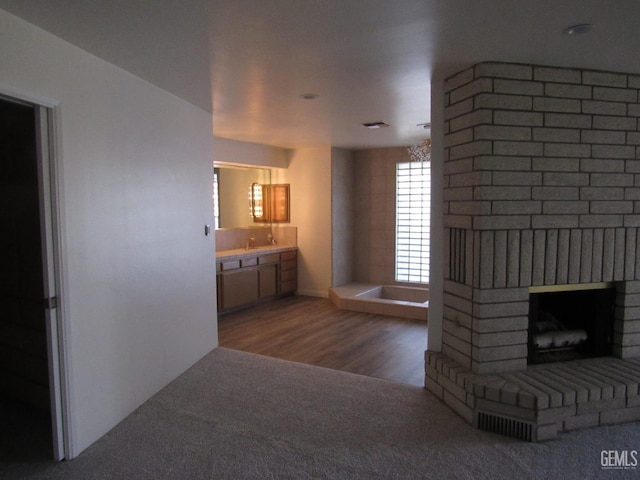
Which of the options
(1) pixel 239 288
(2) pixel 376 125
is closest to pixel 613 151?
(2) pixel 376 125

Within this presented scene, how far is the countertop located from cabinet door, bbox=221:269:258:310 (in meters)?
0.21

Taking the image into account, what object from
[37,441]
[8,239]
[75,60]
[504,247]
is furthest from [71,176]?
[504,247]

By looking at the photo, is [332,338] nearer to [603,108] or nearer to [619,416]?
[619,416]

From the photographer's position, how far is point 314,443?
2.47 metres

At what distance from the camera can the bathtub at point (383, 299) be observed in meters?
5.46

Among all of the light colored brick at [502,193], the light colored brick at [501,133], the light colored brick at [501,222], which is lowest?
the light colored brick at [501,222]

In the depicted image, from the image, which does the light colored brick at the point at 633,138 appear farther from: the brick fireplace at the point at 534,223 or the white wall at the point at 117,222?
the white wall at the point at 117,222

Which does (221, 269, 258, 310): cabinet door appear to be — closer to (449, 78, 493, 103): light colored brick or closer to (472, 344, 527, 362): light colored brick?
(472, 344, 527, 362): light colored brick

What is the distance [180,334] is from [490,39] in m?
3.01

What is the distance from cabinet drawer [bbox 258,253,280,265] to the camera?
6078 mm

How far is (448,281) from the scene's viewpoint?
10.0 feet

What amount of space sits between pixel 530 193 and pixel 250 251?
→ 13.1 feet

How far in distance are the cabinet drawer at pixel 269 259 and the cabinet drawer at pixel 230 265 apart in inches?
18.5

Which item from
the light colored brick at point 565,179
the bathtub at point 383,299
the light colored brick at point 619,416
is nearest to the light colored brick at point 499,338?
the light colored brick at point 619,416
